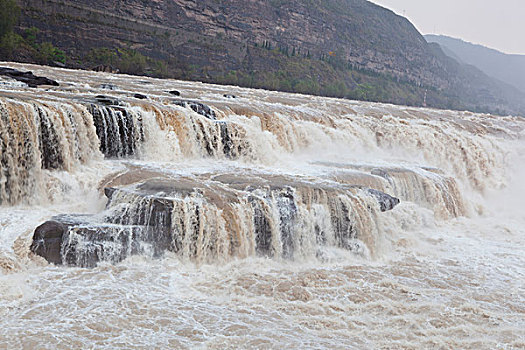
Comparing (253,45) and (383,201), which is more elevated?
(253,45)

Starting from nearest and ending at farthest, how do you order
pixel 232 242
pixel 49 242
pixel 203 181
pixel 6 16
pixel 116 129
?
pixel 49 242
pixel 232 242
pixel 203 181
pixel 116 129
pixel 6 16

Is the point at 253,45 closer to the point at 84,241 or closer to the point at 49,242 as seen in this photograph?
the point at 84,241

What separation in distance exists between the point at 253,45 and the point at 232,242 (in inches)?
2938

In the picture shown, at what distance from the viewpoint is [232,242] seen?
847cm

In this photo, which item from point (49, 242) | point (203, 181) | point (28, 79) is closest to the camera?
point (49, 242)

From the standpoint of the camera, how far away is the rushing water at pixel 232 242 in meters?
6.05

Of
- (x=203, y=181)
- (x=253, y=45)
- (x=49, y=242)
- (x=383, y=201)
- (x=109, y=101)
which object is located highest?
(x=253, y=45)

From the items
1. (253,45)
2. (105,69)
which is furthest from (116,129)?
(253,45)

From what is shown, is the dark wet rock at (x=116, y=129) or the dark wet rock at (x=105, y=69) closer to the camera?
the dark wet rock at (x=116, y=129)

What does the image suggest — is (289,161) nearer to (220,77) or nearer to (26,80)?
(26,80)

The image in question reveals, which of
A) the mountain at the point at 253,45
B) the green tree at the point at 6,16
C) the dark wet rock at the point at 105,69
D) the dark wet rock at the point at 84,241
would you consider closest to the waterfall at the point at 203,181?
the dark wet rock at the point at 84,241

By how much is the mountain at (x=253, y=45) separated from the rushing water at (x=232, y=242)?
28.8 metres

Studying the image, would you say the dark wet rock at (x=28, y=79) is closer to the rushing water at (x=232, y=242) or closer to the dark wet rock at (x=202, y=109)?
the rushing water at (x=232, y=242)

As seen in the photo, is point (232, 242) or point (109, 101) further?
point (109, 101)
